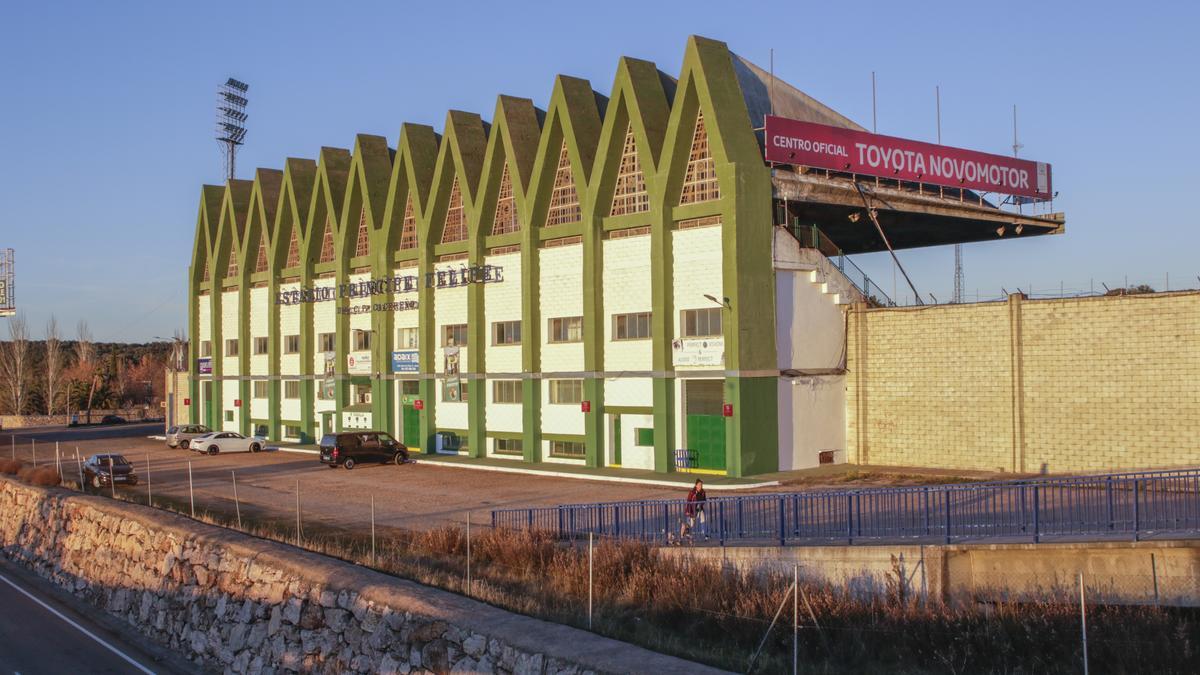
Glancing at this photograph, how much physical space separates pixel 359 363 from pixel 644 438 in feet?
74.8

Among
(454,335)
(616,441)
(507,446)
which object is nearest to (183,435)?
(454,335)

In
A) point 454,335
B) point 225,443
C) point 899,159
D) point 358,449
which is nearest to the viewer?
point 899,159

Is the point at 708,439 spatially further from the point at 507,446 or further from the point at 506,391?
the point at 507,446

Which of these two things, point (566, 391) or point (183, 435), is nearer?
point (566, 391)

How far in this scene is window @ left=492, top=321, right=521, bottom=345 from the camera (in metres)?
47.8

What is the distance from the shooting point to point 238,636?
1783cm

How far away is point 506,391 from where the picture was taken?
48.3 metres

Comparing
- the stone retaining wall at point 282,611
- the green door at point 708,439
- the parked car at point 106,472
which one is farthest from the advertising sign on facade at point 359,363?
the stone retaining wall at point 282,611

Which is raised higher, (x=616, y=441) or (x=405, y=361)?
(x=405, y=361)

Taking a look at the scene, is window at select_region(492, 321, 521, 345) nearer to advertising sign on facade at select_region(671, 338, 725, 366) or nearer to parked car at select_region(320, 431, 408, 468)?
parked car at select_region(320, 431, 408, 468)

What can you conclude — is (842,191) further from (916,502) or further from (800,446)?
(916,502)

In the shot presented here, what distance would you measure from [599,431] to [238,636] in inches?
1019

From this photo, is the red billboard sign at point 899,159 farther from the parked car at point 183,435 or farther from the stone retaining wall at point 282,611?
the parked car at point 183,435

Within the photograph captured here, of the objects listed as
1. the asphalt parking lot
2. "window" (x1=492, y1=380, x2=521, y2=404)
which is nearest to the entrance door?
the asphalt parking lot
